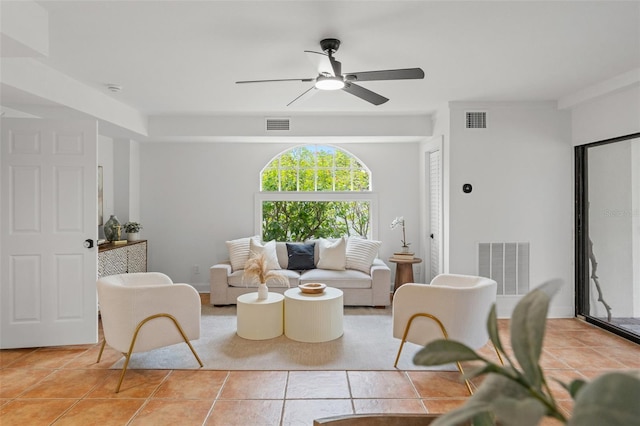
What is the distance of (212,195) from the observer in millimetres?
6352

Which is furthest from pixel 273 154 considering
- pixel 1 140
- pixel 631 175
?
pixel 631 175

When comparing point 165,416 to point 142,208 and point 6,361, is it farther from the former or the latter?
point 142,208

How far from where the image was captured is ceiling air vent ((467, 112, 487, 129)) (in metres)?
4.92

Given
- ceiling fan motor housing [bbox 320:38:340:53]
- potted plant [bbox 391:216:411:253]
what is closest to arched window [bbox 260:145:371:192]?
potted plant [bbox 391:216:411:253]

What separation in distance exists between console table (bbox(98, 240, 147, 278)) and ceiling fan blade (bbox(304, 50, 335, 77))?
3.40m

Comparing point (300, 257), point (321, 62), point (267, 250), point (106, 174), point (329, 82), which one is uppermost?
point (321, 62)

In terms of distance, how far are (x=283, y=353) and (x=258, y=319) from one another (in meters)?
0.48

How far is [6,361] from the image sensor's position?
3629 millimetres

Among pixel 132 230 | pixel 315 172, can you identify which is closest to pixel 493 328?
pixel 132 230

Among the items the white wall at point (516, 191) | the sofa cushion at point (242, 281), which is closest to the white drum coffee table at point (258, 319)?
the sofa cushion at point (242, 281)

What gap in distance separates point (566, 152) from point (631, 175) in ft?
2.86

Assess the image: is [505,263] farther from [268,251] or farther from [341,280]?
[268,251]

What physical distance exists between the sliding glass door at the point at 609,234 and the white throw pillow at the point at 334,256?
2.84m

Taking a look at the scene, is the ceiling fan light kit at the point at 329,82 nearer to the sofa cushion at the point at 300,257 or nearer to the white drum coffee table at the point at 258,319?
the white drum coffee table at the point at 258,319
